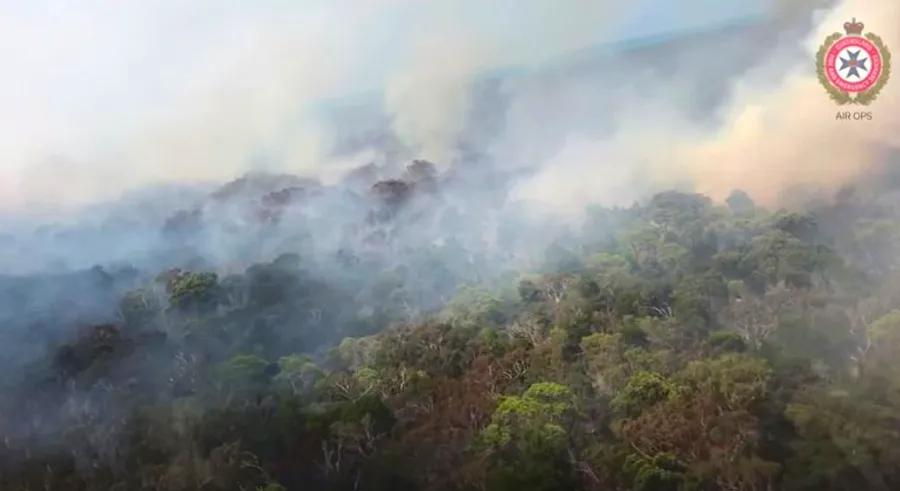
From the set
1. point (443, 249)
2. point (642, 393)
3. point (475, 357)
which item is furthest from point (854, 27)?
point (475, 357)

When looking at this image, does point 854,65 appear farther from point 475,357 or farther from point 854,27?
point 475,357

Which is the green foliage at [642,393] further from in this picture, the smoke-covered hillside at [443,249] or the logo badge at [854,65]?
the logo badge at [854,65]

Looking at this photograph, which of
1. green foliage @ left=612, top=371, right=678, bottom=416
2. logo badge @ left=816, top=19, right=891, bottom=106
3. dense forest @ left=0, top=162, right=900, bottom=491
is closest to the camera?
dense forest @ left=0, top=162, right=900, bottom=491

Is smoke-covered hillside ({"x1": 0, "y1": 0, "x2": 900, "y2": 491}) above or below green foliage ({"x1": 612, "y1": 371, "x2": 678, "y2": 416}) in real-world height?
above

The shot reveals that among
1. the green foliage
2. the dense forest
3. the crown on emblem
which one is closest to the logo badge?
the crown on emblem

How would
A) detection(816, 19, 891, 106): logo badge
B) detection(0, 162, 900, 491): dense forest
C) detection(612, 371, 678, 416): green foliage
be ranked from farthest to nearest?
detection(816, 19, 891, 106): logo badge → detection(612, 371, 678, 416): green foliage → detection(0, 162, 900, 491): dense forest

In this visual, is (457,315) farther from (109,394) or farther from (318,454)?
(109,394)

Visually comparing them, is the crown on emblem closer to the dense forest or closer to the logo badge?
the logo badge

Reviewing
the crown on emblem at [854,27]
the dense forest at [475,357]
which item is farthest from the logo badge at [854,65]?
the dense forest at [475,357]
